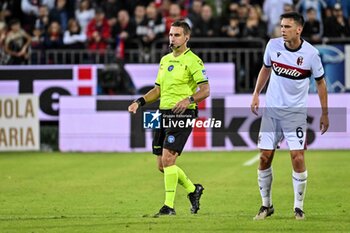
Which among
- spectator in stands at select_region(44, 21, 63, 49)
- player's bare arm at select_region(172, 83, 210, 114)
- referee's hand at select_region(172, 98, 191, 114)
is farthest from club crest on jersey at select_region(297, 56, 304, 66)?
spectator in stands at select_region(44, 21, 63, 49)

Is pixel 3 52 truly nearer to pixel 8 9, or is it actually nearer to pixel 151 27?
pixel 8 9

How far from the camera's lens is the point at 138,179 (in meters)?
17.5

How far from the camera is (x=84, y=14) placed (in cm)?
2616

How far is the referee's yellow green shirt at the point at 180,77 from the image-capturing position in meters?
11.9

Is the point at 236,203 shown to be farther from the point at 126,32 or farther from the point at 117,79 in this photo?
the point at 126,32

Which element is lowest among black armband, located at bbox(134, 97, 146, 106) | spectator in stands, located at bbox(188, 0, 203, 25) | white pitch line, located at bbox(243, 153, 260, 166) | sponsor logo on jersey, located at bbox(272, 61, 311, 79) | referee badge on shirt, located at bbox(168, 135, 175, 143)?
white pitch line, located at bbox(243, 153, 260, 166)

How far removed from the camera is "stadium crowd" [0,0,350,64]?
2459 cm

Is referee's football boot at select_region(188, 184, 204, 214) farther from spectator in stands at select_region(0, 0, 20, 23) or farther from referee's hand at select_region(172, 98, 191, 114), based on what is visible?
spectator in stands at select_region(0, 0, 20, 23)

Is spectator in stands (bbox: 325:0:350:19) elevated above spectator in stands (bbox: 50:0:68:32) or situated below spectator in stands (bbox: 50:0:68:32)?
above

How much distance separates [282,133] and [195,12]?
14.0m

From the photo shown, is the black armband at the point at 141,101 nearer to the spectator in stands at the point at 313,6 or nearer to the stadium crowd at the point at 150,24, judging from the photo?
the stadium crowd at the point at 150,24

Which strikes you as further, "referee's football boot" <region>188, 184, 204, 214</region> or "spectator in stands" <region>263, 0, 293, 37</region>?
"spectator in stands" <region>263, 0, 293, 37</region>

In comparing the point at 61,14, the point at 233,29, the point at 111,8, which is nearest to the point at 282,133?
the point at 233,29

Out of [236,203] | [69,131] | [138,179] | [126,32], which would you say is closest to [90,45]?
[126,32]
